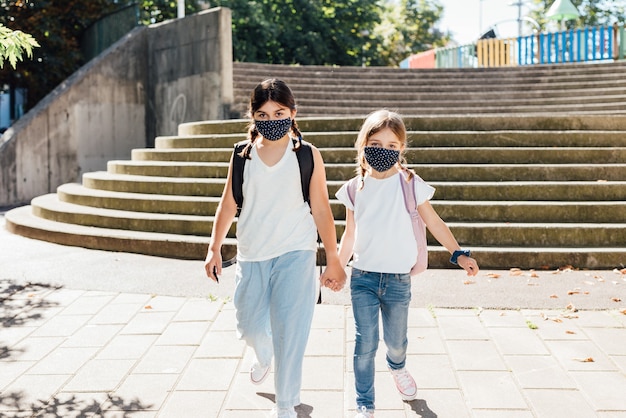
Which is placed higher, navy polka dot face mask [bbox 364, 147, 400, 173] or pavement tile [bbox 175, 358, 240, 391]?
navy polka dot face mask [bbox 364, 147, 400, 173]

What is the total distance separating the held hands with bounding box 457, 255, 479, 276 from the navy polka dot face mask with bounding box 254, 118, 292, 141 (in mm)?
1073

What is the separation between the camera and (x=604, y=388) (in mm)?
3996

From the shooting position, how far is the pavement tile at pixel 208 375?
13.5 feet

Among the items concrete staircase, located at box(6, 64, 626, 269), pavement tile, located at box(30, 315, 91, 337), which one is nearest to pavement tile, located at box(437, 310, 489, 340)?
concrete staircase, located at box(6, 64, 626, 269)

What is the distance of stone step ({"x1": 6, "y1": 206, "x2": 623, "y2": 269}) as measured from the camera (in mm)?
7168

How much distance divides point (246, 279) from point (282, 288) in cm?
21

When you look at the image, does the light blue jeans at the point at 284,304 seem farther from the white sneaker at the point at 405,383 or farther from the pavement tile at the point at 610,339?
the pavement tile at the point at 610,339

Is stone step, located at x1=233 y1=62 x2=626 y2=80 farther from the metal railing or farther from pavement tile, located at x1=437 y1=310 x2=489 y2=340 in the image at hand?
pavement tile, located at x1=437 y1=310 x2=489 y2=340

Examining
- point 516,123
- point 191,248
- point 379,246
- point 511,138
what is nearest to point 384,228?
point 379,246

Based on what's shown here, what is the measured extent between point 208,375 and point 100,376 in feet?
2.14

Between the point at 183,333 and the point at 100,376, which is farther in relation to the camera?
the point at 183,333

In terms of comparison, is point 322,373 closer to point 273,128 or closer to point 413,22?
point 273,128

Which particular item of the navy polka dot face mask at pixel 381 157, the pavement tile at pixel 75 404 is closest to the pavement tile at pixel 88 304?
the pavement tile at pixel 75 404

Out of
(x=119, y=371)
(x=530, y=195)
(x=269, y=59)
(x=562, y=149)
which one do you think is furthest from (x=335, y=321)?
(x=269, y=59)
